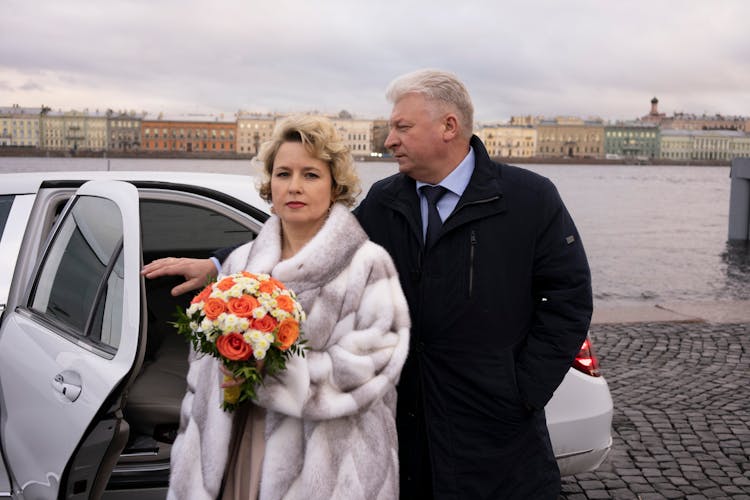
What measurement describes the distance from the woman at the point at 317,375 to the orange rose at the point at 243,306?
0.21 meters

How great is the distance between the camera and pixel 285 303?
193 centimetres

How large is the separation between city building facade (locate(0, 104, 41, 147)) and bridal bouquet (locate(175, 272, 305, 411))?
175 meters

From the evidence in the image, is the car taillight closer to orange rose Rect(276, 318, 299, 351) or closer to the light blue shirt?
the light blue shirt

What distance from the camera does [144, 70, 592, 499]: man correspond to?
7.80 ft

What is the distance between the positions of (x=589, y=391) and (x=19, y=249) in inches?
89.8

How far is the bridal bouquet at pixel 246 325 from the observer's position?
6.22 feet

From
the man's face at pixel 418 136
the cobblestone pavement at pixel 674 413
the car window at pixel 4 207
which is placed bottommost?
the cobblestone pavement at pixel 674 413

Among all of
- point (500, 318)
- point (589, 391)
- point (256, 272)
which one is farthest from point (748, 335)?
point (256, 272)

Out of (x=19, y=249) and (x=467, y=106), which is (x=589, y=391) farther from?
(x=19, y=249)

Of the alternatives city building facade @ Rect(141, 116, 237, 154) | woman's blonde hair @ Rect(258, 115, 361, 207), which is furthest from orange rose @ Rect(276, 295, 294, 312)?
city building facade @ Rect(141, 116, 237, 154)

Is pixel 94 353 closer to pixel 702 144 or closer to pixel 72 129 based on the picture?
pixel 72 129

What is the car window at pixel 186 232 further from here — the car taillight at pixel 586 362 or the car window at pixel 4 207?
the car taillight at pixel 586 362

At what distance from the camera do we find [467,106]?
99.7 inches

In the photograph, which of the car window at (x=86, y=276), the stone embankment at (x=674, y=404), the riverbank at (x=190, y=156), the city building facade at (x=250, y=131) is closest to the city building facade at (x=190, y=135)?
the city building facade at (x=250, y=131)
